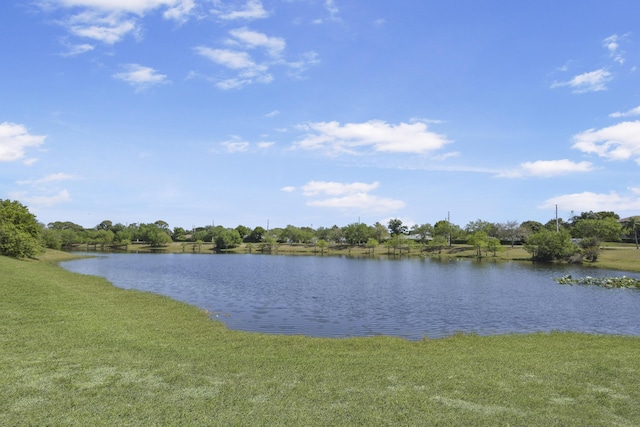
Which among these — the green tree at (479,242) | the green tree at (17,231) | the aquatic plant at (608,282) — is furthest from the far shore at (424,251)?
the green tree at (17,231)

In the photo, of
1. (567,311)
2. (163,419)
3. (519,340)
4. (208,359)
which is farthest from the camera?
(567,311)

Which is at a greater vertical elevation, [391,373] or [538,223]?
[538,223]

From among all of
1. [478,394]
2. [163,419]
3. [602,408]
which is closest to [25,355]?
[163,419]

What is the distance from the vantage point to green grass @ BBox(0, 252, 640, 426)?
959cm

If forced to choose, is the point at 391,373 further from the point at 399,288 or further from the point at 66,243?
the point at 66,243

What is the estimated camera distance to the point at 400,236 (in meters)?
153

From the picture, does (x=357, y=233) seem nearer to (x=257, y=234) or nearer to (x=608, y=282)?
(x=257, y=234)

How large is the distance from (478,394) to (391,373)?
107 inches

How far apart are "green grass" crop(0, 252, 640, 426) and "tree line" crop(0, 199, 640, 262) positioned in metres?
62.4

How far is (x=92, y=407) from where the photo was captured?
9773 mm

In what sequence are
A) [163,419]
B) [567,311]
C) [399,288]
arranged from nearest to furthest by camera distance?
[163,419], [567,311], [399,288]

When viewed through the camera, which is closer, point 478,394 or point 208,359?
point 478,394

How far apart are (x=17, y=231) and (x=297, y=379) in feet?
235

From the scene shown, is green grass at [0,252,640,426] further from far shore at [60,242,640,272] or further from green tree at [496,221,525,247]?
green tree at [496,221,525,247]
